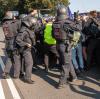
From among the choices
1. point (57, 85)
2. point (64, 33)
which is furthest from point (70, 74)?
point (64, 33)

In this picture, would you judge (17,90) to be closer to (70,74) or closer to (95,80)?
(70,74)

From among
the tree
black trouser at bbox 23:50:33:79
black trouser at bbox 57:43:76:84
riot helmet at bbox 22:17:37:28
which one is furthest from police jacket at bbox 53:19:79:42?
the tree

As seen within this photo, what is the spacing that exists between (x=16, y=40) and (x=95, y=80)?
239 centimetres

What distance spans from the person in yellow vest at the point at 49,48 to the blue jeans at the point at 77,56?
55 centimetres

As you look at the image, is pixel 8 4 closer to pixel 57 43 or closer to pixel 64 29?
pixel 57 43

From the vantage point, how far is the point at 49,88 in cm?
860

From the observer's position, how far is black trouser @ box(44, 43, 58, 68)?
34.0ft

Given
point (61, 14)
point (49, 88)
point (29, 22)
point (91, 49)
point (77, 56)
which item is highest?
point (61, 14)

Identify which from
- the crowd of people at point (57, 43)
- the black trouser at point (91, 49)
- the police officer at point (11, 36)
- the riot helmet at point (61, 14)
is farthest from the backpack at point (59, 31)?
the black trouser at point (91, 49)

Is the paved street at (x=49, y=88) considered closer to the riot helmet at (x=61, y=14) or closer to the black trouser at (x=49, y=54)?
the black trouser at (x=49, y=54)

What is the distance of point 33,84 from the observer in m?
9.11

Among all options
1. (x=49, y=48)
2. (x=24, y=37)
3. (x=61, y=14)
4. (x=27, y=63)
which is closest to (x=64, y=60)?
(x=61, y=14)

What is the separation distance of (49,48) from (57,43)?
1673mm

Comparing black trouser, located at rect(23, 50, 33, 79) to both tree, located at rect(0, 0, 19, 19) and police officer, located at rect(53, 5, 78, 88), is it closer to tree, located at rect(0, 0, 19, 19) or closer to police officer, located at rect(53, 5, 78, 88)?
police officer, located at rect(53, 5, 78, 88)
